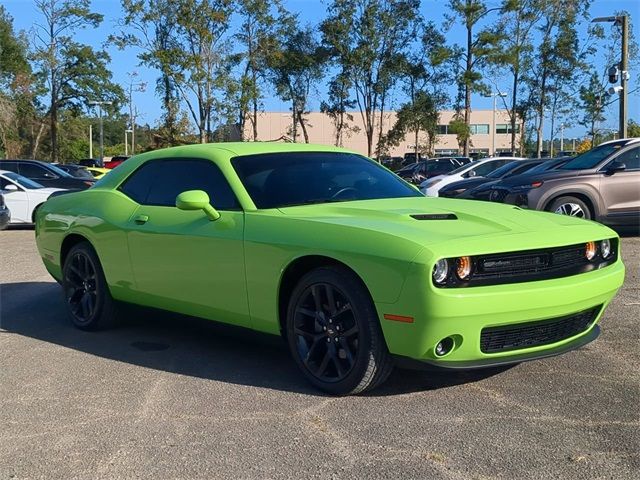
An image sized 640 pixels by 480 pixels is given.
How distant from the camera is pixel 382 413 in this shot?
3812 mm

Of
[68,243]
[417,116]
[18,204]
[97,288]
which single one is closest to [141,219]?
[97,288]

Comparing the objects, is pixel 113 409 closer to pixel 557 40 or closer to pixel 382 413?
pixel 382 413

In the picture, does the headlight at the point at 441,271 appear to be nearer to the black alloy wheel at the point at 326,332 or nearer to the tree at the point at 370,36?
the black alloy wheel at the point at 326,332

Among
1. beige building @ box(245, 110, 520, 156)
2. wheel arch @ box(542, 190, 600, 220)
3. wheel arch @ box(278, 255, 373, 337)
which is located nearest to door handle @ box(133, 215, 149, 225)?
wheel arch @ box(278, 255, 373, 337)

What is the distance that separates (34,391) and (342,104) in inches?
1575

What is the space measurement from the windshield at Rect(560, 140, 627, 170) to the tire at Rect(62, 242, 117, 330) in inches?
318

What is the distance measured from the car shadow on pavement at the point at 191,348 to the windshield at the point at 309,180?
0.94 meters

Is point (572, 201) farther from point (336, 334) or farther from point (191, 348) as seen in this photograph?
point (336, 334)

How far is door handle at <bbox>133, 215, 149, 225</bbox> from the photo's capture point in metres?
5.24

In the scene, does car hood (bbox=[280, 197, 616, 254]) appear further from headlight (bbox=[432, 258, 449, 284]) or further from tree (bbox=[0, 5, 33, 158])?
tree (bbox=[0, 5, 33, 158])

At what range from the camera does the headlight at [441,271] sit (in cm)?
356

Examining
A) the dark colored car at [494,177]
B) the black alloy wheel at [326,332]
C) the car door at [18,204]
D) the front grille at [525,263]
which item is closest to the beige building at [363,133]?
the dark colored car at [494,177]

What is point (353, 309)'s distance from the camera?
3.88 metres

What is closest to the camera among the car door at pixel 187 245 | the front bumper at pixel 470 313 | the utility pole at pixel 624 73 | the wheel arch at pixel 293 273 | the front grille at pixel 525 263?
the front bumper at pixel 470 313
